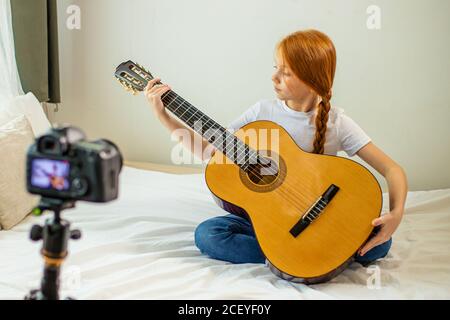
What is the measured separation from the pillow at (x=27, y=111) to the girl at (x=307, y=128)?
1.90 ft

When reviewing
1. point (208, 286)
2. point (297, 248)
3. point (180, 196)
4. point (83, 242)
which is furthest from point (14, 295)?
point (180, 196)

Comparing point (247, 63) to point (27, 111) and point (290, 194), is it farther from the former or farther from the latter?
point (290, 194)

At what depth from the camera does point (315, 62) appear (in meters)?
1.35

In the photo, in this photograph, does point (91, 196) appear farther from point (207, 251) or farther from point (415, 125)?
point (415, 125)

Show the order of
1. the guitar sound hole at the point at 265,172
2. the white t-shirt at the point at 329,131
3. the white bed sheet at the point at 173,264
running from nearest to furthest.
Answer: the white bed sheet at the point at 173,264
the guitar sound hole at the point at 265,172
the white t-shirt at the point at 329,131

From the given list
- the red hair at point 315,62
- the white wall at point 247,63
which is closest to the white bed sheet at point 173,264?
the red hair at point 315,62

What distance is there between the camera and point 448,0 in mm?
2006

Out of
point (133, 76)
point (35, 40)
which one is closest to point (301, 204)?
point (133, 76)

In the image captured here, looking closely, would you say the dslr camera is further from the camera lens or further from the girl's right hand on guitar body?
the girl's right hand on guitar body

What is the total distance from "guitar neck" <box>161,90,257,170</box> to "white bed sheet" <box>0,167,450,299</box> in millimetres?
274

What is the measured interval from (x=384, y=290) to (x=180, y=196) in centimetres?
82

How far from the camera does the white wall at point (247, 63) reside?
6.84ft

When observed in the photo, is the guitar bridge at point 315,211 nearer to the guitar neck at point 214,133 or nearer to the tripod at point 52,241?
the guitar neck at point 214,133

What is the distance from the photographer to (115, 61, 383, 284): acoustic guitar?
1.22 meters
